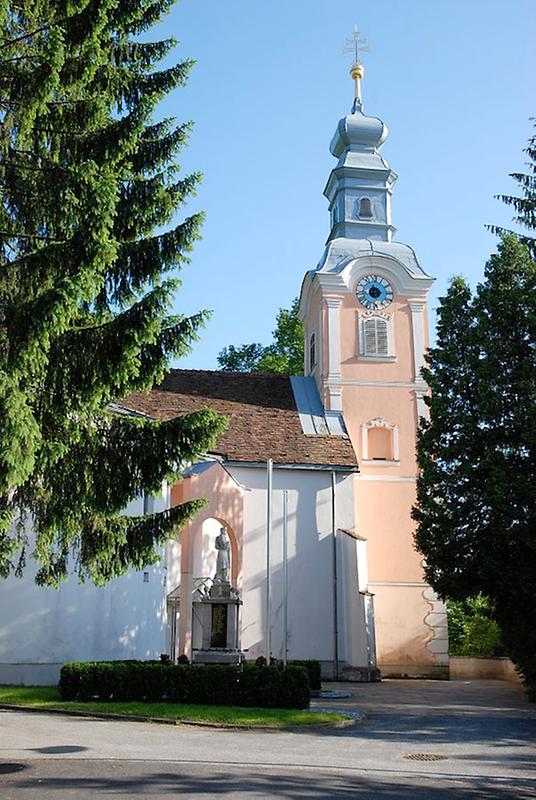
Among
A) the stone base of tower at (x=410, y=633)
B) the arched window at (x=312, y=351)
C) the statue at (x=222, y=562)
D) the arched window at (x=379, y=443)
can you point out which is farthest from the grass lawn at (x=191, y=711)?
the arched window at (x=312, y=351)

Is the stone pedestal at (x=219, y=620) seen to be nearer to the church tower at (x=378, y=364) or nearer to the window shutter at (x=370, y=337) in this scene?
the church tower at (x=378, y=364)

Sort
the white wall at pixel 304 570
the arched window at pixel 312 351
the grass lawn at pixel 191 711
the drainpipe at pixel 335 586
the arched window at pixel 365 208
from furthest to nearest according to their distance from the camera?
the arched window at pixel 365 208, the arched window at pixel 312 351, the white wall at pixel 304 570, the drainpipe at pixel 335 586, the grass lawn at pixel 191 711

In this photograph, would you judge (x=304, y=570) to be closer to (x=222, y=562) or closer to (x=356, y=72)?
(x=222, y=562)

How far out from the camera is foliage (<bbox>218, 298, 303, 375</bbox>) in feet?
133

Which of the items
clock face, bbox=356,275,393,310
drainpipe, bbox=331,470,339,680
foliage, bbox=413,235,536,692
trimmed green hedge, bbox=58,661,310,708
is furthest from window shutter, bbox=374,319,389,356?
trimmed green hedge, bbox=58,661,310,708

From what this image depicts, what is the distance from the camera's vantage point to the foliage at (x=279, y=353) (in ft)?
133

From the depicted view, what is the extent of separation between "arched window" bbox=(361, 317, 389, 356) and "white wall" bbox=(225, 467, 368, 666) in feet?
18.2

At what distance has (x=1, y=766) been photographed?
9.84 metres

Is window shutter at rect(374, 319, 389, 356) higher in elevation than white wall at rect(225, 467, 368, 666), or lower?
higher

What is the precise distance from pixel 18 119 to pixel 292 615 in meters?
19.6

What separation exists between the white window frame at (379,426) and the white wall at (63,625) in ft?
39.8

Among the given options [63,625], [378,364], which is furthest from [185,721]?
[378,364]

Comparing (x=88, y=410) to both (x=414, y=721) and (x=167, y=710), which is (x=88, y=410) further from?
(x=414, y=721)

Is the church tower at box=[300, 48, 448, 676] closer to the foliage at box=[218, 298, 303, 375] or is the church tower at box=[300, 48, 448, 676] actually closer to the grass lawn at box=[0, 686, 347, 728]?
the foliage at box=[218, 298, 303, 375]
